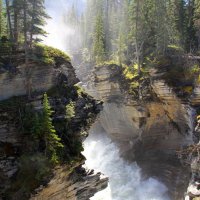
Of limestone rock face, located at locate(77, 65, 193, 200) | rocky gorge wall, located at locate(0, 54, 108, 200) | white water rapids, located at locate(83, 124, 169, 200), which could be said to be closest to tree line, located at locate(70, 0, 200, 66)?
limestone rock face, located at locate(77, 65, 193, 200)

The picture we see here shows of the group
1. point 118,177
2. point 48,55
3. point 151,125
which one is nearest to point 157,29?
point 151,125

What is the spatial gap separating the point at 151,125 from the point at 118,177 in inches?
306

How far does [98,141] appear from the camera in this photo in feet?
164

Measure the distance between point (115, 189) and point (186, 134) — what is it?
416 inches

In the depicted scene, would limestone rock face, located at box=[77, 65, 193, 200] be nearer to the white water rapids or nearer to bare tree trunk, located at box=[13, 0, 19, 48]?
the white water rapids

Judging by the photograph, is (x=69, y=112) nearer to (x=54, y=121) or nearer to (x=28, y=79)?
(x=54, y=121)

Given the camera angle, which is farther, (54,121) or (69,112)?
(69,112)

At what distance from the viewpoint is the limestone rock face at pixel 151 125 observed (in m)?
35.4

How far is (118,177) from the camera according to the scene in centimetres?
3969

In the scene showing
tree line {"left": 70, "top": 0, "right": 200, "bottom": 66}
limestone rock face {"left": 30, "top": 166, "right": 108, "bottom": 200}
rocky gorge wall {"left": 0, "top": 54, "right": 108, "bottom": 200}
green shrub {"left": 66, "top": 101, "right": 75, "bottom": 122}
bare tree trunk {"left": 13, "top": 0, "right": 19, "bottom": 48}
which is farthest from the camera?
tree line {"left": 70, "top": 0, "right": 200, "bottom": 66}

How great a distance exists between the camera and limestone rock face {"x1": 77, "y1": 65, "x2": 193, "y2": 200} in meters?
35.4

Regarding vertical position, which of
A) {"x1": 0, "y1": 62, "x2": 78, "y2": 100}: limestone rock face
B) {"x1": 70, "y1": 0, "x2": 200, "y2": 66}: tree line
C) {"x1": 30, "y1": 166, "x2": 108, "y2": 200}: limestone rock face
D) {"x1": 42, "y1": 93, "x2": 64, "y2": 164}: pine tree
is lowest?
{"x1": 30, "y1": 166, "x2": 108, "y2": 200}: limestone rock face

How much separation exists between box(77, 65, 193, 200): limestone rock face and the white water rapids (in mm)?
1114

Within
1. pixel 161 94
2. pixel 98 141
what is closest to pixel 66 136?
pixel 161 94
